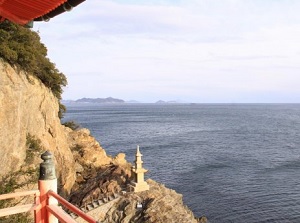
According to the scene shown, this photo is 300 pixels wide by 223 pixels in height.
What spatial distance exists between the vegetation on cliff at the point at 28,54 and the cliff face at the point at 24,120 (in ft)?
2.60

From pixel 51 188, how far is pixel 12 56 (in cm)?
1959

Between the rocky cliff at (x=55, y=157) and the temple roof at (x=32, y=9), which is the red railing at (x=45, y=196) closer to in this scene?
the temple roof at (x=32, y=9)

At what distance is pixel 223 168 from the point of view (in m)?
55.6

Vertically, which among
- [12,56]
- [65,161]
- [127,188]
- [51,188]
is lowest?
[127,188]

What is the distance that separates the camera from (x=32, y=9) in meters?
3.55

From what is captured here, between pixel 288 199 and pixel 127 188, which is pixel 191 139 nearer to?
pixel 288 199

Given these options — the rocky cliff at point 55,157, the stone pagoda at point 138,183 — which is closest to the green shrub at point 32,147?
the rocky cliff at point 55,157

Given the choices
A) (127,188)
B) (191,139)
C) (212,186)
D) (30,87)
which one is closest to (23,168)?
(30,87)

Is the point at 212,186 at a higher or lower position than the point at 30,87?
lower

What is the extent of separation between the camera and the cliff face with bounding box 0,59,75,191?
2088cm

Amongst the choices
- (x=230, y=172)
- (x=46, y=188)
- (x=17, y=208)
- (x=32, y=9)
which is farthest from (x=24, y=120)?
(x=230, y=172)

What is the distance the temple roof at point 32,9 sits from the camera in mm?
3309

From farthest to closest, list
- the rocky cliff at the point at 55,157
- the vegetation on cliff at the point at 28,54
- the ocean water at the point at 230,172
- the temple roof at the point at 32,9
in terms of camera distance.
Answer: the ocean water at the point at 230,172 → the vegetation on cliff at the point at 28,54 → the rocky cliff at the point at 55,157 → the temple roof at the point at 32,9

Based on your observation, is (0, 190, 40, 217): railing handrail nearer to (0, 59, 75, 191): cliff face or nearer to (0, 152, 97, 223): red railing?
(0, 152, 97, 223): red railing
